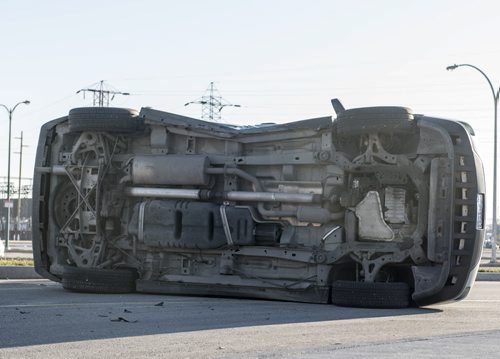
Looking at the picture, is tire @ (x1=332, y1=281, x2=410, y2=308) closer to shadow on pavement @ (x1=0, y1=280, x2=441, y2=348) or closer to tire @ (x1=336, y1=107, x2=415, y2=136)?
shadow on pavement @ (x1=0, y1=280, x2=441, y2=348)

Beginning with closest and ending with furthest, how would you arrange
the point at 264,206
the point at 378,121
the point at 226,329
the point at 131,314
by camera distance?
the point at 226,329
the point at 131,314
the point at 378,121
the point at 264,206

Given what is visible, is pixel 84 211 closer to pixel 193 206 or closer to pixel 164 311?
pixel 193 206

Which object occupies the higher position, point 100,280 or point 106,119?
point 106,119

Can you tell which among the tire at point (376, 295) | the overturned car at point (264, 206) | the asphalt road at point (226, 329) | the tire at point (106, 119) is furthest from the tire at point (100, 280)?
the tire at point (376, 295)

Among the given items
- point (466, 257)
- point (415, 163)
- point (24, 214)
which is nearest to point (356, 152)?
point (415, 163)

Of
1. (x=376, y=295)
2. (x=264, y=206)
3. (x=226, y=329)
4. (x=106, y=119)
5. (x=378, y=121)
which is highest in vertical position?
(x=106, y=119)

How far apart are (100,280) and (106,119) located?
2575 mm

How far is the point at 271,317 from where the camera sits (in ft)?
36.4

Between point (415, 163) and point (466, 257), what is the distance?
4.82ft

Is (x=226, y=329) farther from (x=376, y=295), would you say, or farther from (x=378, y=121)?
(x=378, y=121)

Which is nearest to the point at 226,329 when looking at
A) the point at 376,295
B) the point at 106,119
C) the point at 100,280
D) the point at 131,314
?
the point at 131,314

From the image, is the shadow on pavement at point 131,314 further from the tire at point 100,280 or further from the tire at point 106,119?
the tire at point 106,119

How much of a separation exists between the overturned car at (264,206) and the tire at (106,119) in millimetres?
20

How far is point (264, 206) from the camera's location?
46.2ft
